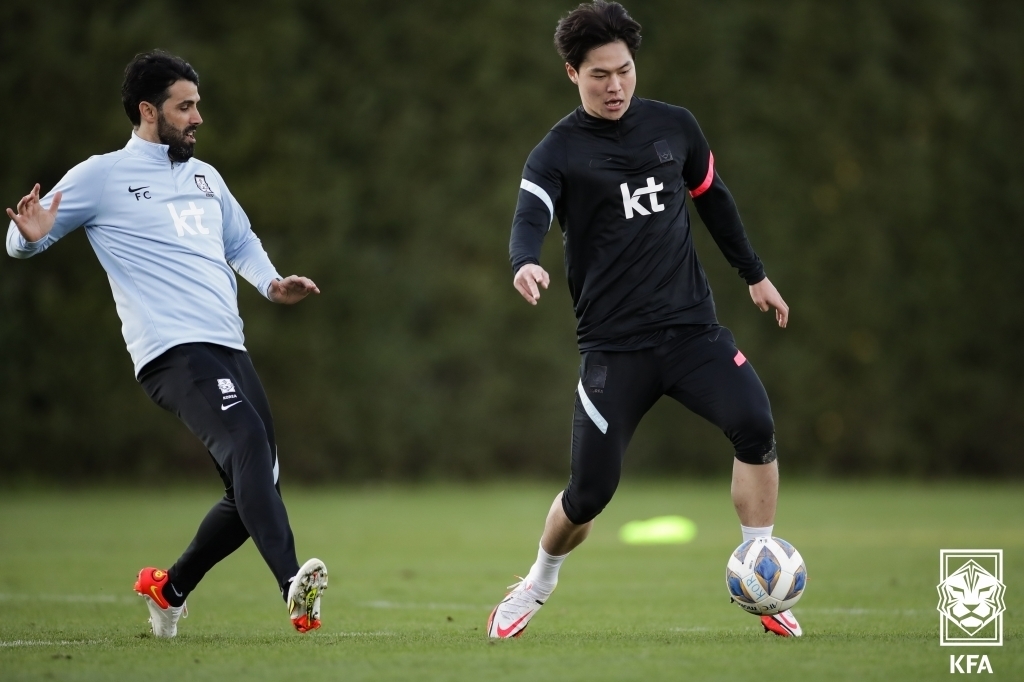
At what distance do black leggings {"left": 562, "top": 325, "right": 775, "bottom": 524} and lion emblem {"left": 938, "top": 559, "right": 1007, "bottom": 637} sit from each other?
3.98 ft

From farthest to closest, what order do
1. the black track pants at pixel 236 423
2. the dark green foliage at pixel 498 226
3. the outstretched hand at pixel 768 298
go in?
the dark green foliage at pixel 498 226 → the outstretched hand at pixel 768 298 → the black track pants at pixel 236 423

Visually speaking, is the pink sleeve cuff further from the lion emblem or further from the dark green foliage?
the dark green foliage

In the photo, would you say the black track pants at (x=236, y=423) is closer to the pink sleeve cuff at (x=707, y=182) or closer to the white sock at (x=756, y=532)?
the white sock at (x=756, y=532)

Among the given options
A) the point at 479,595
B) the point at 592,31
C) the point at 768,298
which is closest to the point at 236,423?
the point at 592,31

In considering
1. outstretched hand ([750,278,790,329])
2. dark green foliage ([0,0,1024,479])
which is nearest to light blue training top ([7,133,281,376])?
outstretched hand ([750,278,790,329])

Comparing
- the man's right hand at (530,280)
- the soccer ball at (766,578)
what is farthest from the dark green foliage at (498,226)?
the soccer ball at (766,578)

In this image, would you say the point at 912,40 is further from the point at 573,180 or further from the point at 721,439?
the point at 573,180

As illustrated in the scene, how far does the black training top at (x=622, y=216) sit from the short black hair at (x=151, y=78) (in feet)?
5.37

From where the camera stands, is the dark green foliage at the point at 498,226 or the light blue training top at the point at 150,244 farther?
the dark green foliage at the point at 498,226

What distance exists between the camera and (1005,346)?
2012 cm

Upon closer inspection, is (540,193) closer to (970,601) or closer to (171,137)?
(171,137)

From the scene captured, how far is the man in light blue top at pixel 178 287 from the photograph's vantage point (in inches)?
218

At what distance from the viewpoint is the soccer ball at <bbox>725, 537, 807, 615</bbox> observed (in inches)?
218

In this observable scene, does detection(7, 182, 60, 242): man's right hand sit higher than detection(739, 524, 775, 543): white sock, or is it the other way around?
detection(7, 182, 60, 242): man's right hand
